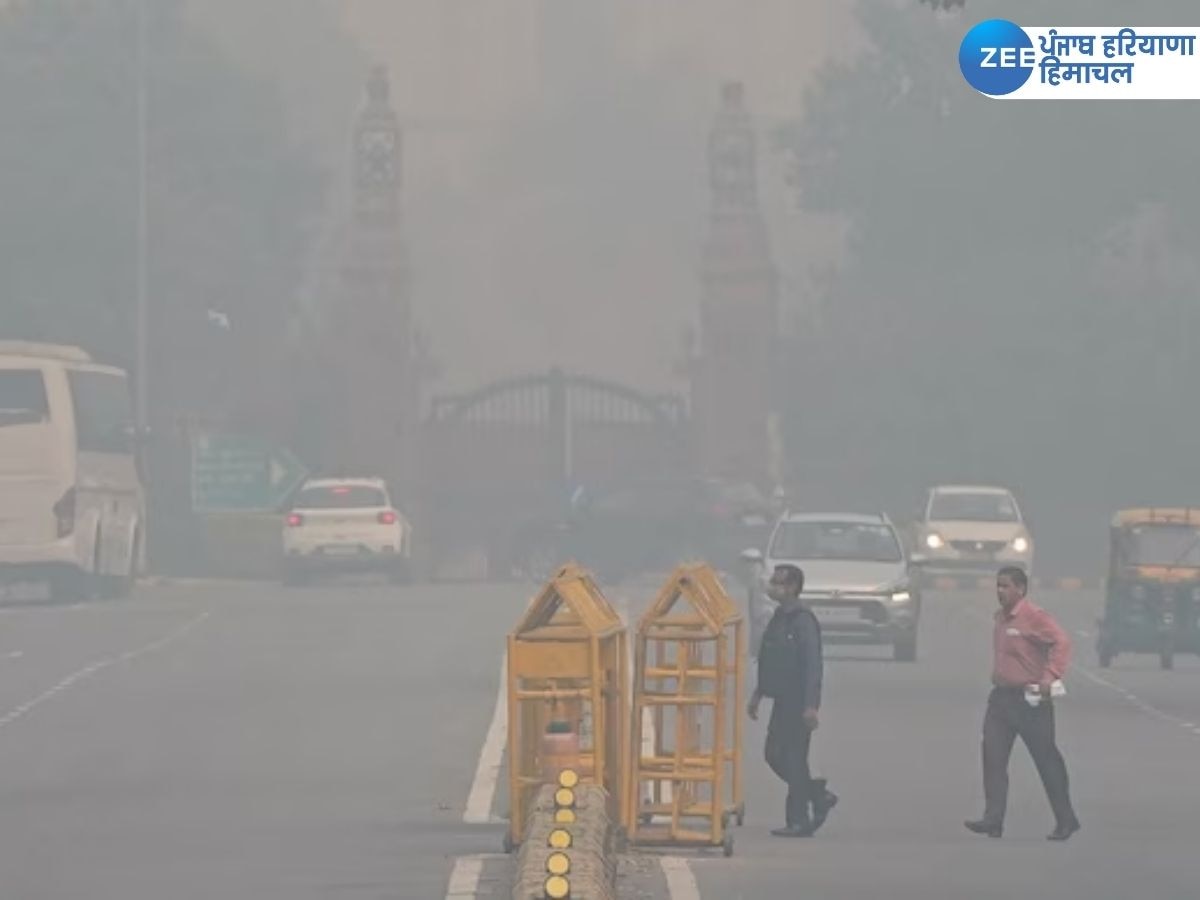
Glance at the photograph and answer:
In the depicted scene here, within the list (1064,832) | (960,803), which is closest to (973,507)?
(960,803)

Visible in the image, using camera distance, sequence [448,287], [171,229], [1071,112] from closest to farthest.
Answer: [1071,112]
[171,229]
[448,287]

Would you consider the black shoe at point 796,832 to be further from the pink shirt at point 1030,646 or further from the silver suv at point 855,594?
the silver suv at point 855,594

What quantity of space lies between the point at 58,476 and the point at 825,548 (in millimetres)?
18952

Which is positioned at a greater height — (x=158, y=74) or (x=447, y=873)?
(x=158, y=74)

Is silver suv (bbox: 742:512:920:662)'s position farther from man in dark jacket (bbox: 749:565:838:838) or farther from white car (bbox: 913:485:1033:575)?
white car (bbox: 913:485:1033:575)

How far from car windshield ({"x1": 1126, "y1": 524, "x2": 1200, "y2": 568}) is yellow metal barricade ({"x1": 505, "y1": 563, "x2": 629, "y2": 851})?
69.9 feet

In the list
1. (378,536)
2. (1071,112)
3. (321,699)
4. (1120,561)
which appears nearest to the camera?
(321,699)

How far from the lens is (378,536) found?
62.8m

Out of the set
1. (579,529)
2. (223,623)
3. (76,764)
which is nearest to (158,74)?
(579,529)

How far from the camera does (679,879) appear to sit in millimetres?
17953

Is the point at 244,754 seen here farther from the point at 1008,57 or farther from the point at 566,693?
the point at 1008,57

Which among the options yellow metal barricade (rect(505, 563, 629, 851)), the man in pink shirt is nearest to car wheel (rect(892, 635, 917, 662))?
the man in pink shirt

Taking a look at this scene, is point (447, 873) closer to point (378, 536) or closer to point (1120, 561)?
point (1120, 561)

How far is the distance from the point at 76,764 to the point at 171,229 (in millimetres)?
63129
